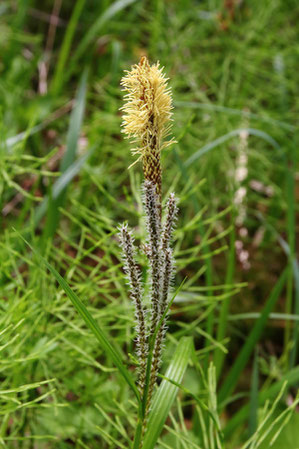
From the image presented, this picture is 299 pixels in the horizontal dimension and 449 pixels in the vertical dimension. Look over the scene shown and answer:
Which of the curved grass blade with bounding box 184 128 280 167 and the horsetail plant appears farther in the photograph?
the curved grass blade with bounding box 184 128 280 167

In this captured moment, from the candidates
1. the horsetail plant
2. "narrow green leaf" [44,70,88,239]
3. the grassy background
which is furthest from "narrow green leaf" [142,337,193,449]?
"narrow green leaf" [44,70,88,239]

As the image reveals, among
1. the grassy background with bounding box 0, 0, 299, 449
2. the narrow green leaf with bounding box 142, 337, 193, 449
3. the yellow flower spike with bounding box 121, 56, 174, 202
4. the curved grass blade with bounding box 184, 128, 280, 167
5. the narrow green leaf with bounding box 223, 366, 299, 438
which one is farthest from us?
the curved grass blade with bounding box 184, 128, 280, 167

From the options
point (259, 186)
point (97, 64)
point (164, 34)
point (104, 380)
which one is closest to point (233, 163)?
point (259, 186)

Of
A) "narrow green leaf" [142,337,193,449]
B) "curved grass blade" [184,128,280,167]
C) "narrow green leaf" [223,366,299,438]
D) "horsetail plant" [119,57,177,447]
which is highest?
"curved grass blade" [184,128,280,167]

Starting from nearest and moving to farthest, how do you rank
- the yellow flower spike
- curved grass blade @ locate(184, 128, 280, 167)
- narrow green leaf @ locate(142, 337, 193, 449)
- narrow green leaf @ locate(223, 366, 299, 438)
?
the yellow flower spike, narrow green leaf @ locate(142, 337, 193, 449), narrow green leaf @ locate(223, 366, 299, 438), curved grass blade @ locate(184, 128, 280, 167)

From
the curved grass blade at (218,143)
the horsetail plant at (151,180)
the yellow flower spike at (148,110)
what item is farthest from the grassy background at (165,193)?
the yellow flower spike at (148,110)

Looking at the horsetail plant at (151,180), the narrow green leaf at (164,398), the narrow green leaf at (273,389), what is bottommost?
the narrow green leaf at (273,389)

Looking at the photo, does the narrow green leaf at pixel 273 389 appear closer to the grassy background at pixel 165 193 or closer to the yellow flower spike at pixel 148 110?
the grassy background at pixel 165 193

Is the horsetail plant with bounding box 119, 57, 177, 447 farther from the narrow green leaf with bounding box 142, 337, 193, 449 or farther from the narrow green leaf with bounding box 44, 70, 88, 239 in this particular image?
the narrow green leaf with bounding box 44, 70, 88, 239
